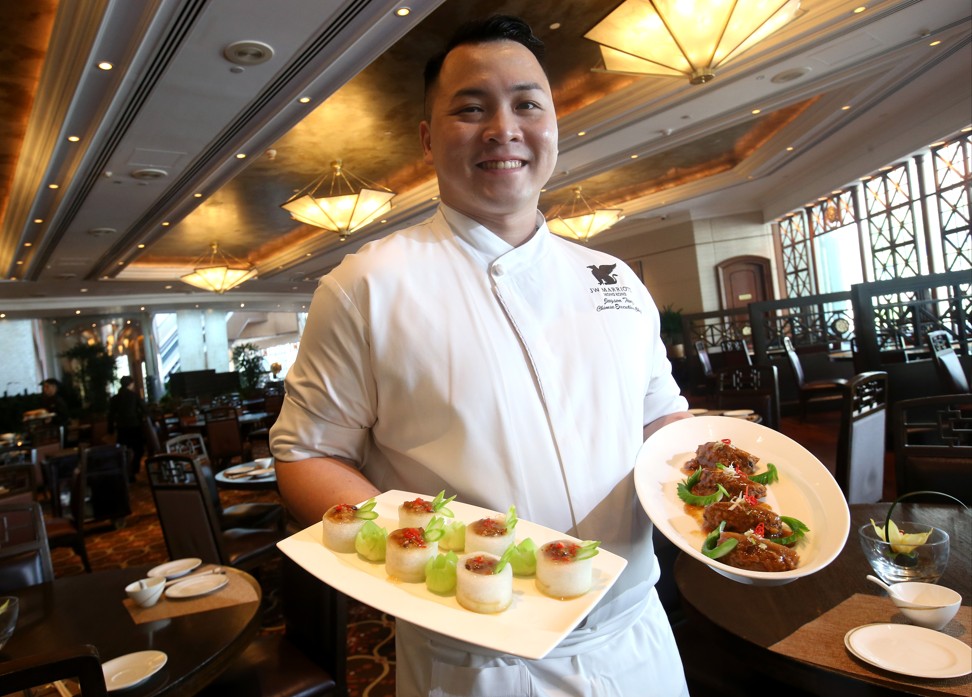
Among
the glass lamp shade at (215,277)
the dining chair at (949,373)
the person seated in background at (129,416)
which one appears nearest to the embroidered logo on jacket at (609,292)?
the dining chair at (949,373)

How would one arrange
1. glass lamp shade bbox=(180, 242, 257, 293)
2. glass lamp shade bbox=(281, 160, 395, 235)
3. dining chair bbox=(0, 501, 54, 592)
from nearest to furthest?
1. dining chair bbox=(0, 501, 54, 592)
2. glass lamp shade bbox=(281, 160, 395, 235)
3. glass lamp shade bbox=(180, 242, 257, 293)

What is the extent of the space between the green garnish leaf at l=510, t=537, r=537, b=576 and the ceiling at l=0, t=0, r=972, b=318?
3959 millimetres

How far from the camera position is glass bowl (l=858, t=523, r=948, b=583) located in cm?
134

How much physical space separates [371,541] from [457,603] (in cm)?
15

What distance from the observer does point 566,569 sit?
2.42 ft

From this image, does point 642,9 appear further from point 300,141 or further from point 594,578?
point 594,578

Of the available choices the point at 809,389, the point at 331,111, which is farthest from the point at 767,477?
the point at 809,389

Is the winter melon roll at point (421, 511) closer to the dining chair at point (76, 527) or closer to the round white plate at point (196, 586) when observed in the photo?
the round white plate at point (196, 586)

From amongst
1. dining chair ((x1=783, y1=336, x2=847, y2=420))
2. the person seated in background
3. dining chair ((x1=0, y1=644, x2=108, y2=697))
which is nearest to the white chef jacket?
dining chair ((x1=0, y1=644, x2=108, y2=697))

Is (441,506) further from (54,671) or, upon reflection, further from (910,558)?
(910,558)

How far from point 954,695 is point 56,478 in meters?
6.31

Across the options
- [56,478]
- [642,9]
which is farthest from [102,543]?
[642,9]

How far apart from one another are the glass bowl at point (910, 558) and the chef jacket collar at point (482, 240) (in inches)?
38.4

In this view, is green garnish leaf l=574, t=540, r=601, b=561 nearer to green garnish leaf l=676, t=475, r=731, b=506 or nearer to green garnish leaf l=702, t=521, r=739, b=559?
green garnish leaf l=702, t=521, r=739, b=559
